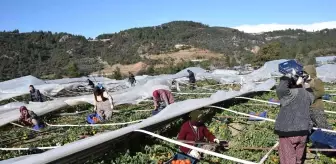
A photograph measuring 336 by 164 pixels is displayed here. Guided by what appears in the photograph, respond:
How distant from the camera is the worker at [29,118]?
9984 mm

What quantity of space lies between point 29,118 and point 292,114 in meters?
7.89

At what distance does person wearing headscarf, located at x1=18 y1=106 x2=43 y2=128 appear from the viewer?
9.99m

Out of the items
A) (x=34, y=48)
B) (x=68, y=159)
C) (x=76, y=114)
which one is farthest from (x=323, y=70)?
(x=34, y=48)

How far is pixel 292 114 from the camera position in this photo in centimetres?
421

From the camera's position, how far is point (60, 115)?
38.0 feet

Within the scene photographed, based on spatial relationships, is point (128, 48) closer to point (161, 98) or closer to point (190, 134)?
point (161, 98)

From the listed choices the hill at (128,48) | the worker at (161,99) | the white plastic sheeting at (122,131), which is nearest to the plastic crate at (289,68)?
the white plastic sheeting at (122,131)

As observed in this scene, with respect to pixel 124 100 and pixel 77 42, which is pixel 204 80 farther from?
pixel 77 42

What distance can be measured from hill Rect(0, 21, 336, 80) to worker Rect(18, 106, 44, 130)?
3501 centimetres

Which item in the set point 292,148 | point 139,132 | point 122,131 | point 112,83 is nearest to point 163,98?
point 139,132

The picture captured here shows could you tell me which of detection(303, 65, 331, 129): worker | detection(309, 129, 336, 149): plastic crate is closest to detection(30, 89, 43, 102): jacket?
detection(303, 65, 331, 129): worker

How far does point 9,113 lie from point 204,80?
16355 mm

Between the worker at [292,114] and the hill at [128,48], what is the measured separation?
4204cm

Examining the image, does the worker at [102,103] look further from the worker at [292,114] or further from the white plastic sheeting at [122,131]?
the worker at [292,114]
